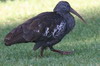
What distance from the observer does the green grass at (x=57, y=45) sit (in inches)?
356

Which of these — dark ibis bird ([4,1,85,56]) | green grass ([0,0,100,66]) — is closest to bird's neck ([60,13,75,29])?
dark ibis bird ([4,1,85,56])

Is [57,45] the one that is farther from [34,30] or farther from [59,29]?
[34,30]

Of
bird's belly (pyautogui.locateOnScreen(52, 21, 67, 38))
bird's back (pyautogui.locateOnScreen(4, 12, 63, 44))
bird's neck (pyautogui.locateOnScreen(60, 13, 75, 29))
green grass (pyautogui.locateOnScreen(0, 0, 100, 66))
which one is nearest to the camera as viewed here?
green grass (pyautogui.locateOnScreen(0, 0, 100, 66))

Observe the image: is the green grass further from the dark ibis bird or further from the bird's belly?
the bird's belly

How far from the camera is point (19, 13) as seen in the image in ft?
57.6

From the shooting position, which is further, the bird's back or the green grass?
the bird's back

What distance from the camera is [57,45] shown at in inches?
484

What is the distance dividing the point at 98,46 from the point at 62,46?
3.74ft

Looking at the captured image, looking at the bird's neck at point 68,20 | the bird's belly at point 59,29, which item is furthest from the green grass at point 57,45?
the bird's neck at point 68,20

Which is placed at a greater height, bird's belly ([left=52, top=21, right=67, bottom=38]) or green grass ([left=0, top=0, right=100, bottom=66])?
bird's belly ([left=52, top=21, right=67, bottom=38])

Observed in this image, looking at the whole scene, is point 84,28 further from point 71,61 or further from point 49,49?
point 71,61

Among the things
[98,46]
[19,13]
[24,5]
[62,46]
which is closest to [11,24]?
[19,13]

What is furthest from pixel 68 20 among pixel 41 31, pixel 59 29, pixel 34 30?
pixel 34 30

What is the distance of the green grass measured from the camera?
9.05 m
